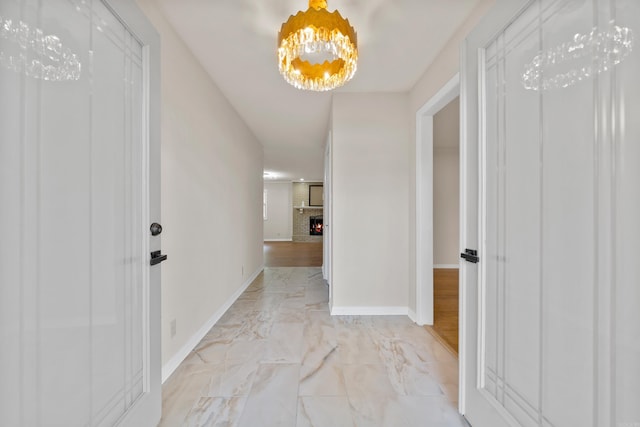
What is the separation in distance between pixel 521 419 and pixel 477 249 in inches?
27.1

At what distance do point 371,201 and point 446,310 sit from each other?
1.53m

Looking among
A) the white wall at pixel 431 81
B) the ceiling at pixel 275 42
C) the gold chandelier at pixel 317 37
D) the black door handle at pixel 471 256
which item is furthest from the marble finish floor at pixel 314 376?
the ceiling at pixel 275 42

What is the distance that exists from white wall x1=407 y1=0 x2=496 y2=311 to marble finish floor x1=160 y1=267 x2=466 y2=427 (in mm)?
729

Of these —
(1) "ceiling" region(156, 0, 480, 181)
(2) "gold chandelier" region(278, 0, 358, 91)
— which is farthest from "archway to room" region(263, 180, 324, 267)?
(2) "gold chandelier" region(278, 0, 358, 91)

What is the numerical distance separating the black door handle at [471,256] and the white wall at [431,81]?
130 cm

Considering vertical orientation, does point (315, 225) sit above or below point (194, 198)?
below

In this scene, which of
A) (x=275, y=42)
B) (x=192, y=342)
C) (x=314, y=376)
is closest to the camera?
(x=314, y=376)

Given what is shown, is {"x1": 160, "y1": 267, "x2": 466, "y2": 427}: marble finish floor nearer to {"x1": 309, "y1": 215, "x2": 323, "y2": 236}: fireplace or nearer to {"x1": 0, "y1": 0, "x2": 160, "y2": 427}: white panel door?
{"x1": 0, "y1": 0, "x2": 160, "y2": 427}: white panel door

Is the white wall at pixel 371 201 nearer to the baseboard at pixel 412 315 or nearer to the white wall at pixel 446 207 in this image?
the baseboard at pixel 412 315

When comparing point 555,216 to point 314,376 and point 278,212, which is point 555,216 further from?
point 278,212

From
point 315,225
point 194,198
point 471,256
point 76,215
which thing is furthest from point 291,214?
point 76,215

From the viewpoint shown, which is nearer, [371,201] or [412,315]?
[412,315]

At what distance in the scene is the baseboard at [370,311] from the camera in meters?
2.91

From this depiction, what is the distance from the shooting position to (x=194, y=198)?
2227 millimetres
